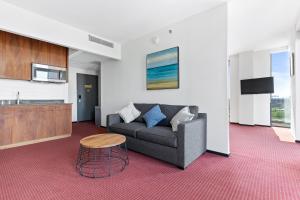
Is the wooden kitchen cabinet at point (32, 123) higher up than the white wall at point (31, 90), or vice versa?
the white wall at point (31, 90)

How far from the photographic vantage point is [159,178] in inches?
80.3

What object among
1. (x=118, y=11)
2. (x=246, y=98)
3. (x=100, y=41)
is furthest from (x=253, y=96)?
(x=100, y=41)

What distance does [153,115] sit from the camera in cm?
321

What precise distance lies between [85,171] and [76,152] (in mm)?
950

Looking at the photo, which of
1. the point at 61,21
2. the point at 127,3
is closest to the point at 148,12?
the point at 127,3

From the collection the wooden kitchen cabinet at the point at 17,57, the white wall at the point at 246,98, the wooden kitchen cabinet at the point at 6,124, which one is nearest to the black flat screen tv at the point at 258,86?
the white wall at the point at 246,98

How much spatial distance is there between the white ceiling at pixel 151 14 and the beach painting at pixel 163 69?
70 centimetres

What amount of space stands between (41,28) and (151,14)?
2340 millimetres

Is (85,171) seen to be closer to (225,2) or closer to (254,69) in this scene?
(225,2)

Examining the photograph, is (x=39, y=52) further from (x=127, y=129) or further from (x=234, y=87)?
(x=234, y=87)

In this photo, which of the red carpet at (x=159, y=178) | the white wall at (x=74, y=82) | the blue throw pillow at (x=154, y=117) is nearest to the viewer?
the red carpet at (x=159, y=178)

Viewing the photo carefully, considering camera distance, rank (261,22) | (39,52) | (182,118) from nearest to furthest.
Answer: (182,118)
(261,22)
(39,52)

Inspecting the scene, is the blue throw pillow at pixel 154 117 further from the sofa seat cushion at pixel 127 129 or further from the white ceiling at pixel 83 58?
the white ceiling at pixel 83 58

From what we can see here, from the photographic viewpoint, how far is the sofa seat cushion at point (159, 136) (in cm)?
234
